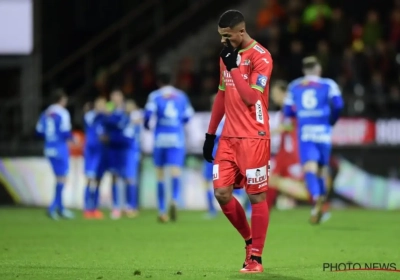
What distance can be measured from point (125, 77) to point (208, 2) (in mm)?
3350

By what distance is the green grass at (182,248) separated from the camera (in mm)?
8752

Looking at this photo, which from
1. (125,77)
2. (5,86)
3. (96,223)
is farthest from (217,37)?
(96,223)

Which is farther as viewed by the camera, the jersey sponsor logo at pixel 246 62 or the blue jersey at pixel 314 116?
the blue jersey at pixel 314 116

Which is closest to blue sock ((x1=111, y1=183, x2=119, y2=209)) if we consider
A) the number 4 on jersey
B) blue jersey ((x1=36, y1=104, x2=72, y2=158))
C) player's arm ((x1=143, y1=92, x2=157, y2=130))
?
blue jersey ((x1=36, y1=104, x2=72, y2=158))

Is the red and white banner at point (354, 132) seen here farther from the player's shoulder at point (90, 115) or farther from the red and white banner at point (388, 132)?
the player's shoulder at point (90, 115)

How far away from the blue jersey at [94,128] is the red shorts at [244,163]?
9.61 metres

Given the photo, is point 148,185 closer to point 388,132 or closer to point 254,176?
point 388,132

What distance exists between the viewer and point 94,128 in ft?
61.6

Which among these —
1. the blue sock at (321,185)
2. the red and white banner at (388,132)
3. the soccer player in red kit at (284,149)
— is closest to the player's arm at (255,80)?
the blue sock at (321,185)

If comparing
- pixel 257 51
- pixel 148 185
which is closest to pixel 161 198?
pixel 148 185

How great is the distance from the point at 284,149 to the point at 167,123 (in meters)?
1.98

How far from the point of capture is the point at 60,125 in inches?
706

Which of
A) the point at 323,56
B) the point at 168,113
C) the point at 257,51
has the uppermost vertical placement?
the point at 323,56

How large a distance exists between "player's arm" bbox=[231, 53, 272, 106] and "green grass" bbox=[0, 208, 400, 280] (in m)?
1.51
